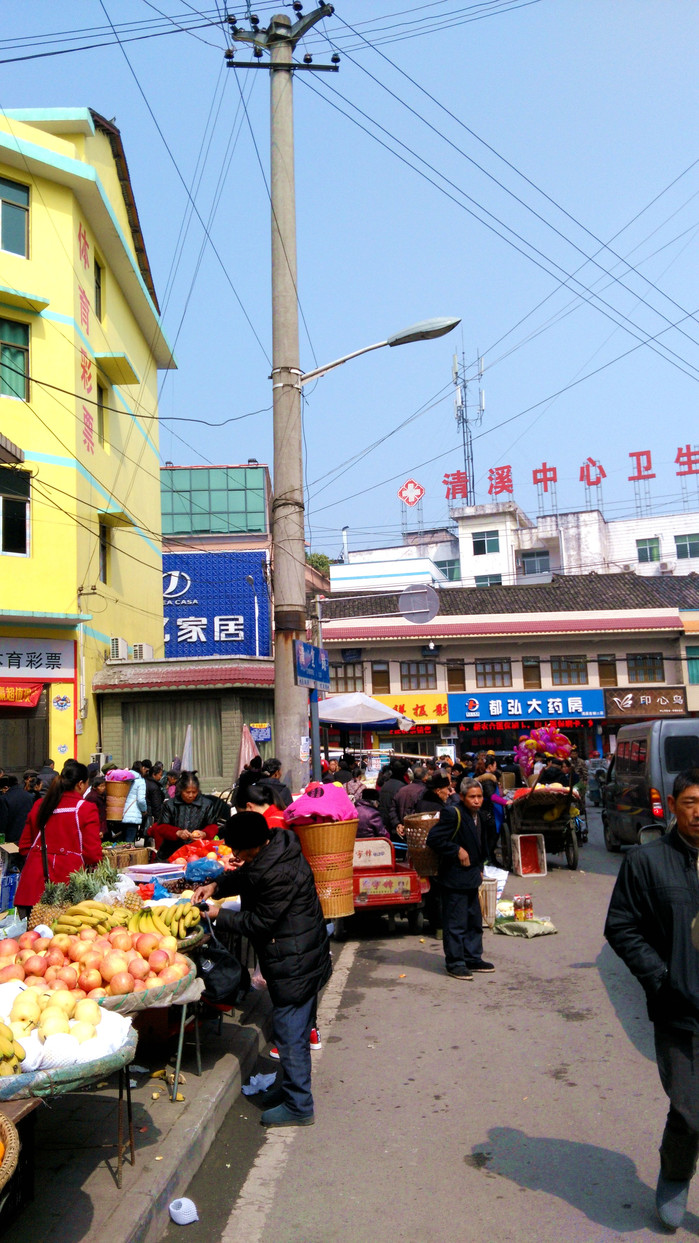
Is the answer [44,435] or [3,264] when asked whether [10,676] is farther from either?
[3,264]

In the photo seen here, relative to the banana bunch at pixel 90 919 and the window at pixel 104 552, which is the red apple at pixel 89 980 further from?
the window at pixel 104 552

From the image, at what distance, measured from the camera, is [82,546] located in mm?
20969

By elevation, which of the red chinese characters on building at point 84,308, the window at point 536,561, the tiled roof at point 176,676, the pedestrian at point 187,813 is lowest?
the pedestrian at point 187,813

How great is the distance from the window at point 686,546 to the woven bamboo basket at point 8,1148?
61995 millimetres

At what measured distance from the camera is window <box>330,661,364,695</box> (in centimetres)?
4331

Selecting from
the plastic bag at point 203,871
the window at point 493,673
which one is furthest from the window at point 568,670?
the plastic bag at point 203,871

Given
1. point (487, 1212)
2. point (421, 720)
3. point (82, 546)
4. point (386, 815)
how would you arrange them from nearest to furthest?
point (487, 1212), point (386, 815), point (82, 546), point (421, 720)

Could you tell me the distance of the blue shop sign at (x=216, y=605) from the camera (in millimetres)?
38344

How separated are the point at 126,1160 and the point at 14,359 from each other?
18011 millimetres

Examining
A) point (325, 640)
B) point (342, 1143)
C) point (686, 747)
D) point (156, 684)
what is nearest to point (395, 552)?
point (325, 640)

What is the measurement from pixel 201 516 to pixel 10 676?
2463cm

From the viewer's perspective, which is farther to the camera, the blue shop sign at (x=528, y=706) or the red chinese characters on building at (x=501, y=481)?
the red chinese characters on building at (x=501, y=481)

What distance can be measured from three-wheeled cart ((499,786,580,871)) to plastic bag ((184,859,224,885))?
7986mm

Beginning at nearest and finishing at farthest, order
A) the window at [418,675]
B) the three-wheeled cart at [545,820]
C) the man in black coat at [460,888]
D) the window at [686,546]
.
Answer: the man in black coat at [460,888]
the three-wheeled cart at [545,820]
the window at [418,675]
the window at [686,546]
